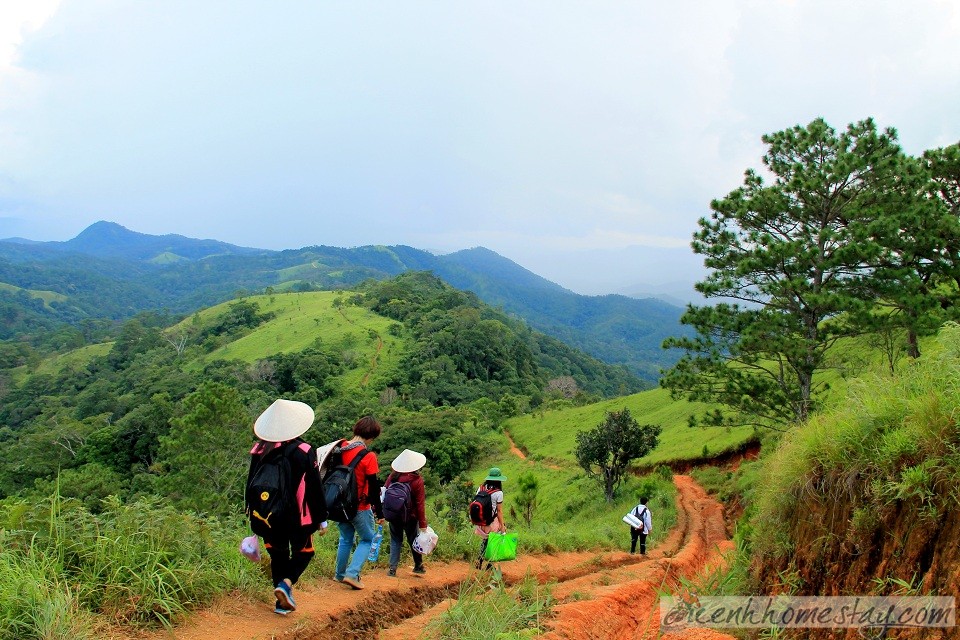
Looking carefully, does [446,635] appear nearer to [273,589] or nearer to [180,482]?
[273,589]

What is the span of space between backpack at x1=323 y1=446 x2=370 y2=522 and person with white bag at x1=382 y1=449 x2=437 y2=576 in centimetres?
59

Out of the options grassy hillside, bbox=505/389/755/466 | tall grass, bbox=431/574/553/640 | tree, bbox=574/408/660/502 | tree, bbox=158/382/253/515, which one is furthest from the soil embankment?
tree, bbox=158/382/253/515

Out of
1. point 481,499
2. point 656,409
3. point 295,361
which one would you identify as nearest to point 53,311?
point 295,361

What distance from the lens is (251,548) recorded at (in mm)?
4426

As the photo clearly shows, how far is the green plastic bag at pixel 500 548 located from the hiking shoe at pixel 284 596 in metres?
2.36

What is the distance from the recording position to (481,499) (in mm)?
6594

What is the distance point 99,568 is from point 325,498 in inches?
62.7

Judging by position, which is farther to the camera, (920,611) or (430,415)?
(430,415)

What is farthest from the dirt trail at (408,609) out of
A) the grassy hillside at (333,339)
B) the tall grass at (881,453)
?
the grassy hillside at (333,339)

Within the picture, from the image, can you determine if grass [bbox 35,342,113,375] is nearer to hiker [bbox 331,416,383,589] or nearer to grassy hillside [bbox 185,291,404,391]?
grassy hillside [bbox 185,291,404,391]

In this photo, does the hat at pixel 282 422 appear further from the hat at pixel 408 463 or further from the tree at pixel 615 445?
the tree at pixel 615 445

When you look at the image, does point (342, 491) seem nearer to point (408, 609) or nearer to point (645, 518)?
point (408, 609)

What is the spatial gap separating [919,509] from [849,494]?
1.81 feet

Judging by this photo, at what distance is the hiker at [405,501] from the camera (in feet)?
19.5
